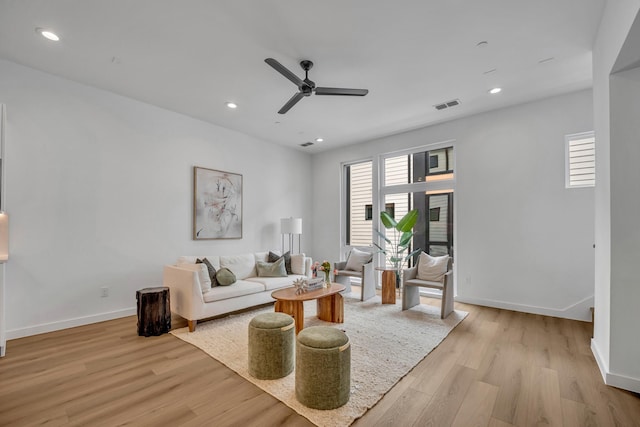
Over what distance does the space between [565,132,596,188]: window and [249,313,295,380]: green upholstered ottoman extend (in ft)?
14.0

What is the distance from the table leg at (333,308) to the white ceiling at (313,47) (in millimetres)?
2760

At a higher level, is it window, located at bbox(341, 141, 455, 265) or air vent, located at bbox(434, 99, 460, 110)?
air vent, located at bbox(434, 99, 460, 110)

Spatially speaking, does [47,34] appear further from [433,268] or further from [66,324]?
[433,268]

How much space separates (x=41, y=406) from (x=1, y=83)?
3.39m

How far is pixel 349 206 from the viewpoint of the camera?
6.67 metres

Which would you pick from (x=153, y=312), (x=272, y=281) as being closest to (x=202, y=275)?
(x=153, y=312)

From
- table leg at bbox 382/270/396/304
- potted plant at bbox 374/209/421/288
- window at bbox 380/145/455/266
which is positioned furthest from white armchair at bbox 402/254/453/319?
window at bbox 380/145/455/266

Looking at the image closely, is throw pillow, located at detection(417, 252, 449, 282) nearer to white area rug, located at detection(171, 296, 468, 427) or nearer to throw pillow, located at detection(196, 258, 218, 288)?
white area rug, located at detection(171, 296, 468, 427)

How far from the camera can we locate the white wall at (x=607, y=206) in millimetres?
2227

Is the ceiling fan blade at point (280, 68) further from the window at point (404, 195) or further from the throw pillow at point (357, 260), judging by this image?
the window at point (404, 195)

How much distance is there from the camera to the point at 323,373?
2039 mm

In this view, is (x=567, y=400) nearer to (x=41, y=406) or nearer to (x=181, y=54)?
(x=41, y=406)

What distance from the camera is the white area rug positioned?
7.02 feet

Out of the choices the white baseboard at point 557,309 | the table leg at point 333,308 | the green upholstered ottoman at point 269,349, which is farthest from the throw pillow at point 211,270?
the white baseboard at point 557,309
